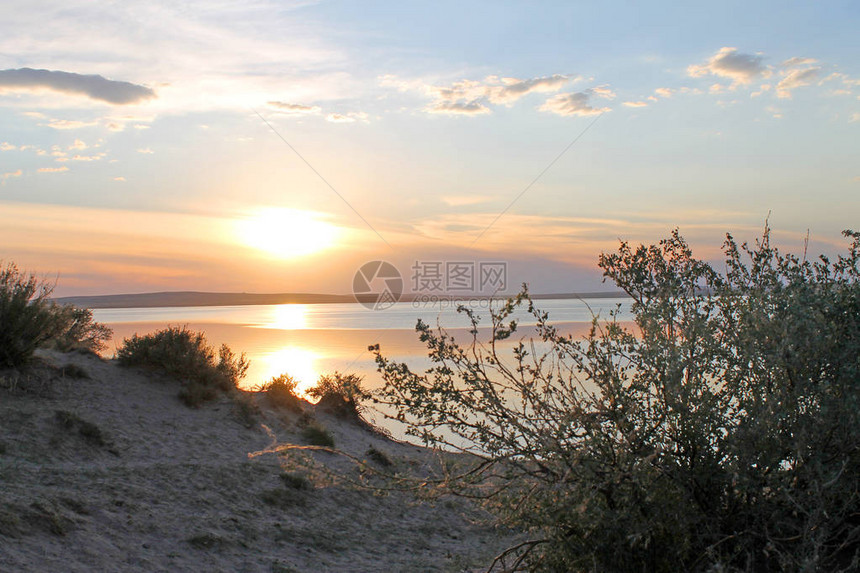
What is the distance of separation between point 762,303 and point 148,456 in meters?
7.25

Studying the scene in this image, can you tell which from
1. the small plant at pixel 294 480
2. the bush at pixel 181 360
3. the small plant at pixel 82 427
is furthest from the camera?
the bush at pixel 181 360

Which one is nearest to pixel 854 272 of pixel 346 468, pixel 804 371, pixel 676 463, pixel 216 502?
pixel 804 371

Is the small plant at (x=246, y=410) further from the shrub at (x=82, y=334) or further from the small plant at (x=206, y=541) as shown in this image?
the small plant at (x=206, y=541)

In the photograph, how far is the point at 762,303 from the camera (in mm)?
4578

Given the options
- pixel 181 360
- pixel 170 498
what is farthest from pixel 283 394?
pixel 170 498

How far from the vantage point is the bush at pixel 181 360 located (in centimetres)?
1105

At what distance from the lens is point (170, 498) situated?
7262mm

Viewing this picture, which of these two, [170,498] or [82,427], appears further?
Result: [82,427]

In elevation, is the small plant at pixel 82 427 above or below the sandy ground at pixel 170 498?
above

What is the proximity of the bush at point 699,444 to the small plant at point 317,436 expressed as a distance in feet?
21.2

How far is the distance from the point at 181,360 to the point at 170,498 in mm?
4299

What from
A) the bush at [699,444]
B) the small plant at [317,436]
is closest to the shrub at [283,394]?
the small plant at [317,436]

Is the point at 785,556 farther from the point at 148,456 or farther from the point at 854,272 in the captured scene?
the point at 148,456

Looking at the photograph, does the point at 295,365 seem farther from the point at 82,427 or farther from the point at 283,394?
the point at 82,427
